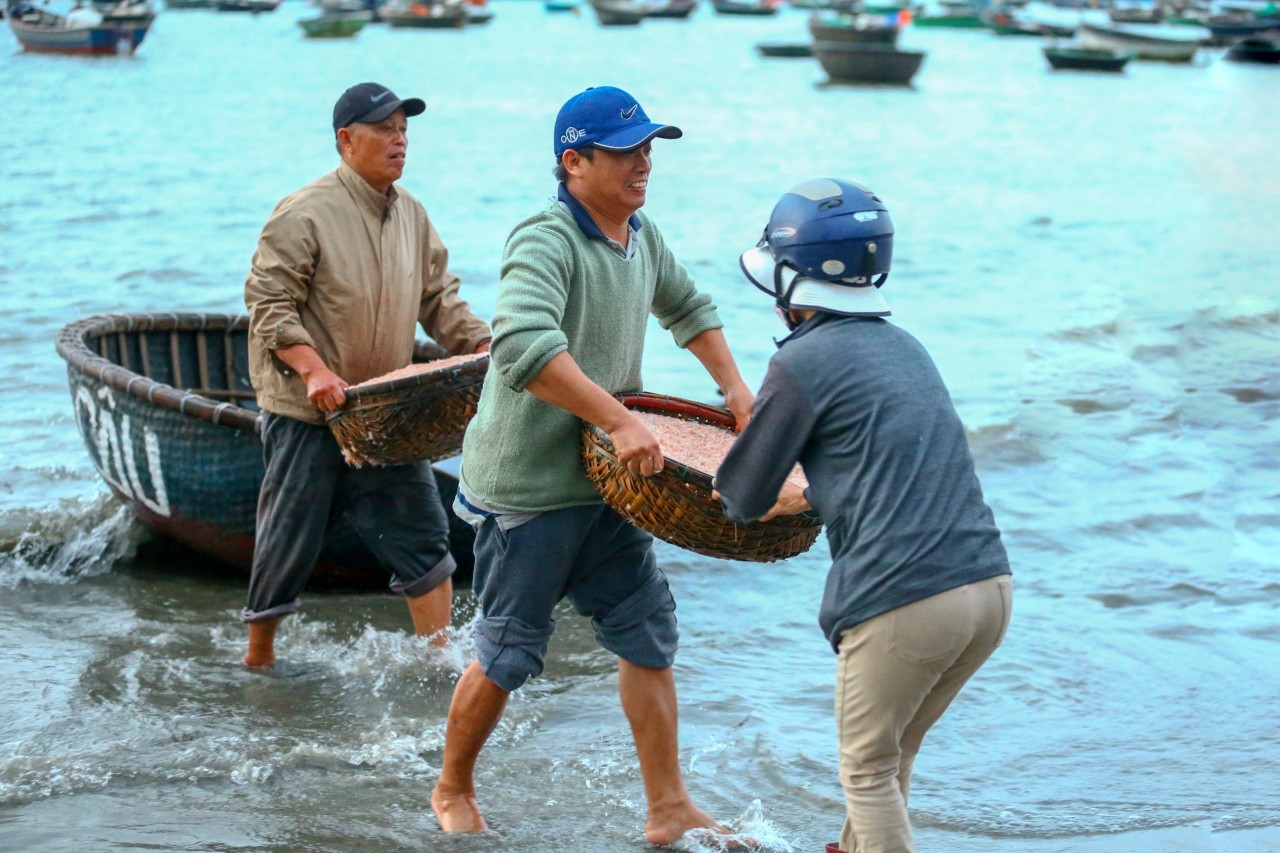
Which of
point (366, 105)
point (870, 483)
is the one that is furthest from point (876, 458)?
point (366, 105)

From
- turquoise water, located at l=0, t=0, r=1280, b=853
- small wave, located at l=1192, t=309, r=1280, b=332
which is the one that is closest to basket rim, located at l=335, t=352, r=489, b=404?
turquoise water, located at l=0, t=0, r=1280, b=853

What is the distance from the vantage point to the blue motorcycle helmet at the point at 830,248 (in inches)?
116

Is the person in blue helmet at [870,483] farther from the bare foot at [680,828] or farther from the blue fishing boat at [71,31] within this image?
the blue fishing boat at [71,31]

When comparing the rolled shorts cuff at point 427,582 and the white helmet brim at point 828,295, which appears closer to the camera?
the white helmet brim at point 828,295

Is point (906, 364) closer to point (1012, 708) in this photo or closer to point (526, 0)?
point (1012, 708)

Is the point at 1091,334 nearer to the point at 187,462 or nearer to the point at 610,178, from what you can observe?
the point at 187,462

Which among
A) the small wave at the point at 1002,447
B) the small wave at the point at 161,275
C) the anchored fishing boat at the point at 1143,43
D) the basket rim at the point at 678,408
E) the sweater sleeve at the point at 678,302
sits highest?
the sweater sleeve at the point at 678,302

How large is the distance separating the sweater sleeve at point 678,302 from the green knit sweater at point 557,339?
0.07 m

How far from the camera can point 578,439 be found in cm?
362

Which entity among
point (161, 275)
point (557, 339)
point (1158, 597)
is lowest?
point (161, 275)

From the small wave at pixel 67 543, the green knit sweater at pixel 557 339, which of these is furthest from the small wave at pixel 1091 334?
the green knit sweater at pixel 557 339

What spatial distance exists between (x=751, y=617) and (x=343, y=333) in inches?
96.7

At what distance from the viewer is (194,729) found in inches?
187

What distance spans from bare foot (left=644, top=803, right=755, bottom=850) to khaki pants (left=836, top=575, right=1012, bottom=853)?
918 millimetres
